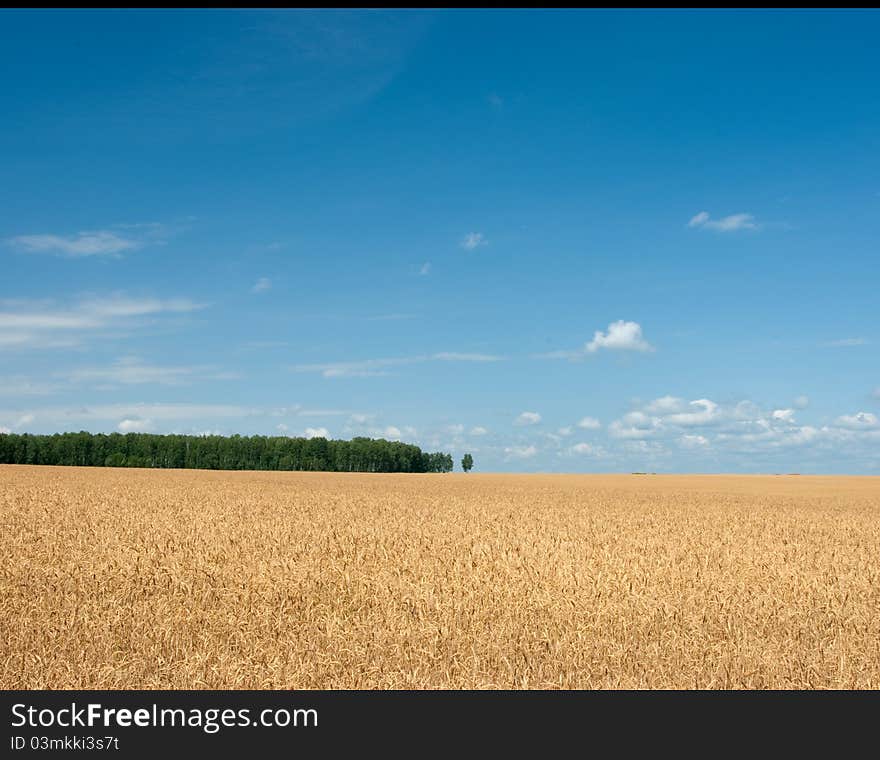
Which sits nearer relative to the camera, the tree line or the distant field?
the distant field

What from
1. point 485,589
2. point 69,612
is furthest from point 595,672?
point 69,612

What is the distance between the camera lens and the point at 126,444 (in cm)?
13188

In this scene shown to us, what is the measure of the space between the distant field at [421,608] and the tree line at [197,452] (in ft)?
368

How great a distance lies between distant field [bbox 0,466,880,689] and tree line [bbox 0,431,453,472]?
11221cm

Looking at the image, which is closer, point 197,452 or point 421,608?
point 421,608

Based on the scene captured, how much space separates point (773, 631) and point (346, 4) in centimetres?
950

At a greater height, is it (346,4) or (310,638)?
(346,4)

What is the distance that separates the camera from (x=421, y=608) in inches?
425

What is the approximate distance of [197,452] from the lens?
130375 mm

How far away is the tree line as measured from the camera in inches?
4978

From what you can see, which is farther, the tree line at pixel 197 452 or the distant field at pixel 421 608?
the tree line at pixel 197 452

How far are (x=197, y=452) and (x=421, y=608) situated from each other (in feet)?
416

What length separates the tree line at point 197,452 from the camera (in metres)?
126

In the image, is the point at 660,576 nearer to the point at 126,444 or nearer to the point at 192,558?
the point at 192,558
